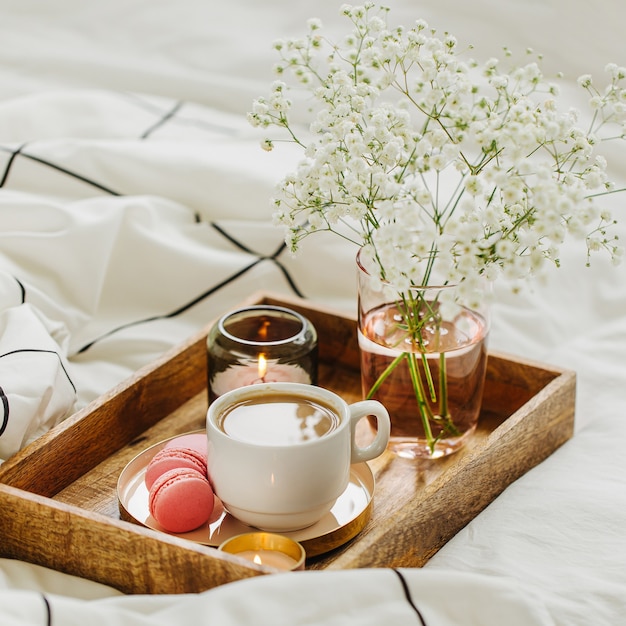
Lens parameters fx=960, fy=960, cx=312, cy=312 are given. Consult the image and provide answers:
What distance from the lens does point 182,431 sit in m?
0.88

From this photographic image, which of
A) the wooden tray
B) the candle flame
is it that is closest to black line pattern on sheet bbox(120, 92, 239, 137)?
the wooden tray

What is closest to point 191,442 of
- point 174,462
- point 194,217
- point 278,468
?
point 174,462

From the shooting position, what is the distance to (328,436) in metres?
0.66

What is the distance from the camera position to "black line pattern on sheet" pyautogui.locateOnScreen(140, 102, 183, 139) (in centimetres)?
132

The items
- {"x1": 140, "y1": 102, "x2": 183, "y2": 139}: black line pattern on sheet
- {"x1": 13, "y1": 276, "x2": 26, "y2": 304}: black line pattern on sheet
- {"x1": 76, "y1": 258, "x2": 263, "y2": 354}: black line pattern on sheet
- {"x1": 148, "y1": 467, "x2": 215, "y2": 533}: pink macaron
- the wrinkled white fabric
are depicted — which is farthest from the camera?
{"x1": 140, "y1": 102, "x2": 183, "y2": 139}: black line pattern on sheet

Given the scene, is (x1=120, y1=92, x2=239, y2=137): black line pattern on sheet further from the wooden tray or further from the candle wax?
the candle wax

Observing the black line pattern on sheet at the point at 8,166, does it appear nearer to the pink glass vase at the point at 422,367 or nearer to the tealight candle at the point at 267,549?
the pink glass vase at the point at 422,367

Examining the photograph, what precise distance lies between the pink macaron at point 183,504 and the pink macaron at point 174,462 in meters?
0.03

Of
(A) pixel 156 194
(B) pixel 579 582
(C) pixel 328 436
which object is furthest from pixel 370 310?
(A) pixel 156 194

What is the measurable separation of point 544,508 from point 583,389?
0.90 feet

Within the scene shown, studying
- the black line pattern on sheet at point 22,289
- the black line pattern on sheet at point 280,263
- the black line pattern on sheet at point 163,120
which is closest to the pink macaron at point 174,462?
the black line pattern on sheet at point 22,289

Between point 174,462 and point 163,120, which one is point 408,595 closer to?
point 174,462

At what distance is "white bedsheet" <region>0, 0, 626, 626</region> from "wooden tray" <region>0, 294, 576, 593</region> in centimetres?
2

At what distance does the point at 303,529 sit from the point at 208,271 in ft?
1.67
